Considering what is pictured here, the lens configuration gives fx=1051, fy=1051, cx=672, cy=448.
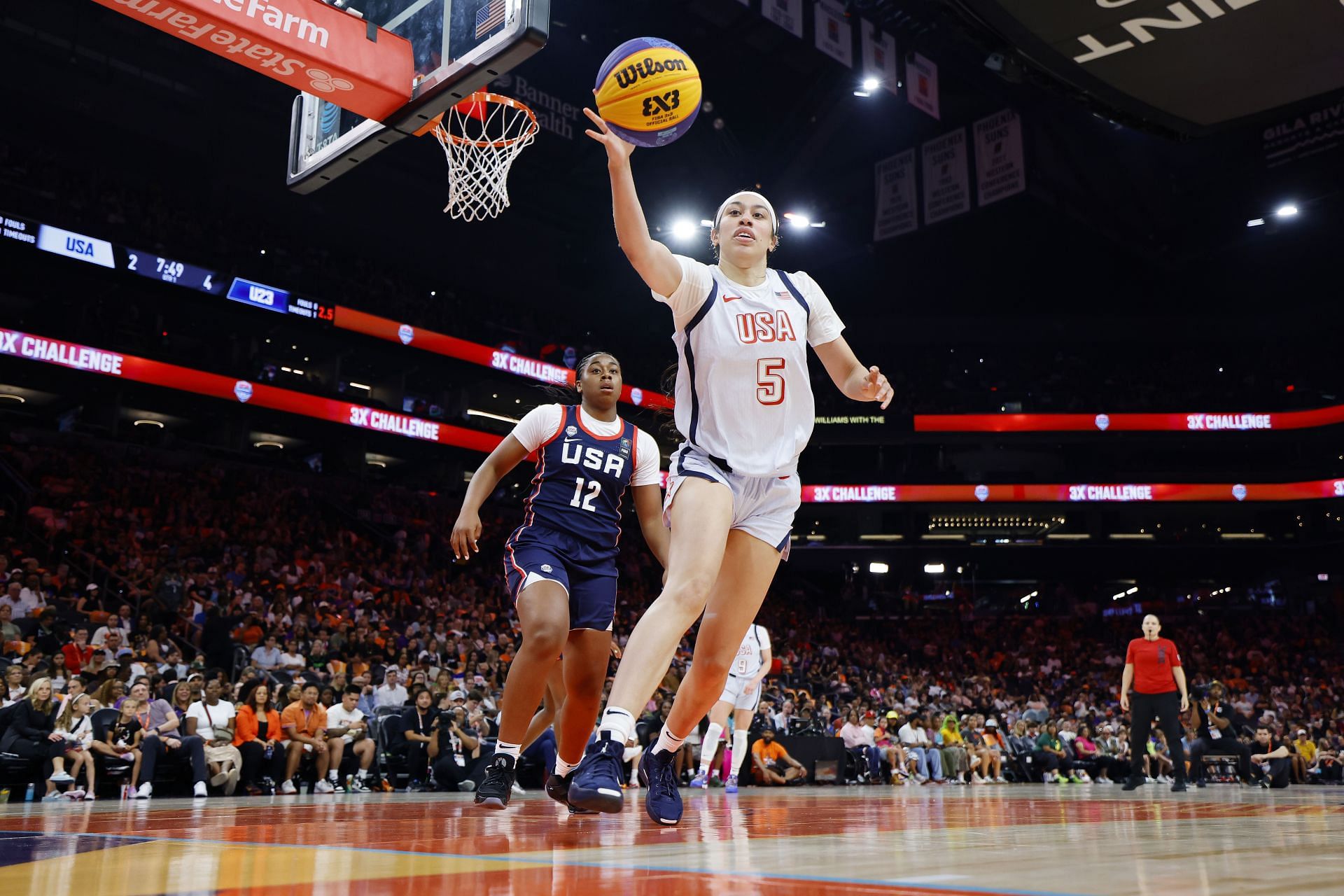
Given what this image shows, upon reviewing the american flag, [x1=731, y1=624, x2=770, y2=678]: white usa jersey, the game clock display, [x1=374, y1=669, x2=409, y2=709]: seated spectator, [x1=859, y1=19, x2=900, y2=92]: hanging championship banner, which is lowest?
[x1=374, y1=669, x2=409, y2=709]: seated spectator

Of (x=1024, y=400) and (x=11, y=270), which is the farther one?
(x=1024, y=400)

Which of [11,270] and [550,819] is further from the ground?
[11,270]

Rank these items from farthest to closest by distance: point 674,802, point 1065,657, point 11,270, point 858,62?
1. point 1065,657
2. point 11,270
3. point 858,62
4. point 674,802

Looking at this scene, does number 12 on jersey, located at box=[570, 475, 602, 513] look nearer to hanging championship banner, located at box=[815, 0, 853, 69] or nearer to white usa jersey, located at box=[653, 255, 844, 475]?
white usa jersey, located at box=[653, 255, 844, 475]

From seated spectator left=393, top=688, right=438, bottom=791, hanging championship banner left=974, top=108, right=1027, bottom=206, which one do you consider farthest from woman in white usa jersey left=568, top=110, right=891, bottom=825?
hanging championship banner left=974, top=108, right=1027, bottom=206

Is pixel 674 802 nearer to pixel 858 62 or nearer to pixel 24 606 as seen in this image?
pixel 24 606

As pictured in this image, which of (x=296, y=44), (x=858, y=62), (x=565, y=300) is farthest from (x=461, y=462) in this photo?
(x=296, y=44)

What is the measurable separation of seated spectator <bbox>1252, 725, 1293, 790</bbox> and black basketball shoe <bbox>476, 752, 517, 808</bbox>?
12331 mm

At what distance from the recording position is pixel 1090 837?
3508 millimetres

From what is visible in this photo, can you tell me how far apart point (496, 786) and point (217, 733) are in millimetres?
6384

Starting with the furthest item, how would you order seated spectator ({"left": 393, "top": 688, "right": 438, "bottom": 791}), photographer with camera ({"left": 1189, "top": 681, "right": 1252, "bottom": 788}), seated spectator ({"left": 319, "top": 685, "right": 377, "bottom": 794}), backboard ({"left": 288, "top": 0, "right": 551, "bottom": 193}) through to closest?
1. photographer with camera ({"left": 1189, "top": 681, "right": 1252, "bottom": 788})
2. seated spectator ({"left": 393, "top": 688, "right": 438, "bottom": 791})
3. seated spectator ({"left": 319, "top": 685, "right": 377, "bottom": 794})
4. backboard ({"left": 288, "top": 0, "right": 551, "bottom": 193})

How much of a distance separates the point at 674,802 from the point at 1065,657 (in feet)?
97.2

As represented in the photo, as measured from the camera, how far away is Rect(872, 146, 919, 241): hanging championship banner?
2448 centimetres

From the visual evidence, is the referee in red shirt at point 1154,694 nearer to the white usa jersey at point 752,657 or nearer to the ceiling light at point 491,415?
the white usa jersey at point 752,657
